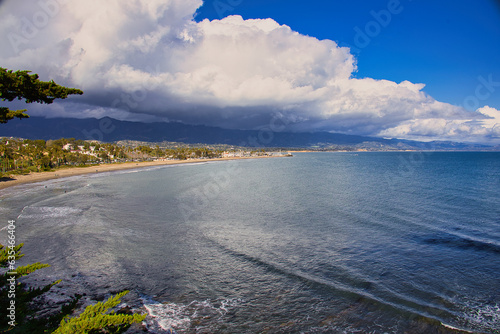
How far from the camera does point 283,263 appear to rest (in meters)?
17.3

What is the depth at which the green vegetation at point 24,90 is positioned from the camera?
7.35 metres

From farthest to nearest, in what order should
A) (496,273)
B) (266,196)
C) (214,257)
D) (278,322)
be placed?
(266,196) → (214,257) → (496,273) → (278,322)

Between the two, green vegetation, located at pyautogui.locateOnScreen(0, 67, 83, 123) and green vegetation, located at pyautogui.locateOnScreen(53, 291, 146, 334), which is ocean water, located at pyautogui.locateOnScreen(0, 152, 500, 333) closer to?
green vegetation, located at pyautogui.locateOnScreen(53, 291, 146, 334)

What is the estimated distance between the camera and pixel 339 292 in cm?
1369

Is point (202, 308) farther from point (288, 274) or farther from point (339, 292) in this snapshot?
point (339, 292)

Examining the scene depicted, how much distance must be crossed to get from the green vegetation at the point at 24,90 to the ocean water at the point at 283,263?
29.7 ft

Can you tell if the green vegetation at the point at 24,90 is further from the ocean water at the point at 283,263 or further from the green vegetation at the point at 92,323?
the ocean water at the point at 283,263

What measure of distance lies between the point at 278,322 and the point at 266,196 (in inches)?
1282

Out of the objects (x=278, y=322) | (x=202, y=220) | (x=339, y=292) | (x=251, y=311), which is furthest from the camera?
(x=202, y=220)

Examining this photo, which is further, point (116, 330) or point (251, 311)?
point (251, 311)

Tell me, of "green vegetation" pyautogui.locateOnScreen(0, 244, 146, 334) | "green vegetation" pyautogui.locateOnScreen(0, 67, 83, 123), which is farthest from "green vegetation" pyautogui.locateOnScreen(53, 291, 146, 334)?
"green vegetation" pyautogui.locateOnScreen(0, 67, 83, 123)

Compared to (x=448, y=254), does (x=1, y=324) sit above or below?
above

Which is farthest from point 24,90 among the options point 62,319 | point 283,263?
point 283,263

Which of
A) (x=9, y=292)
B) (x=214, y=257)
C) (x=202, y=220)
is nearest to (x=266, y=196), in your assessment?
(x=202, y=220)
